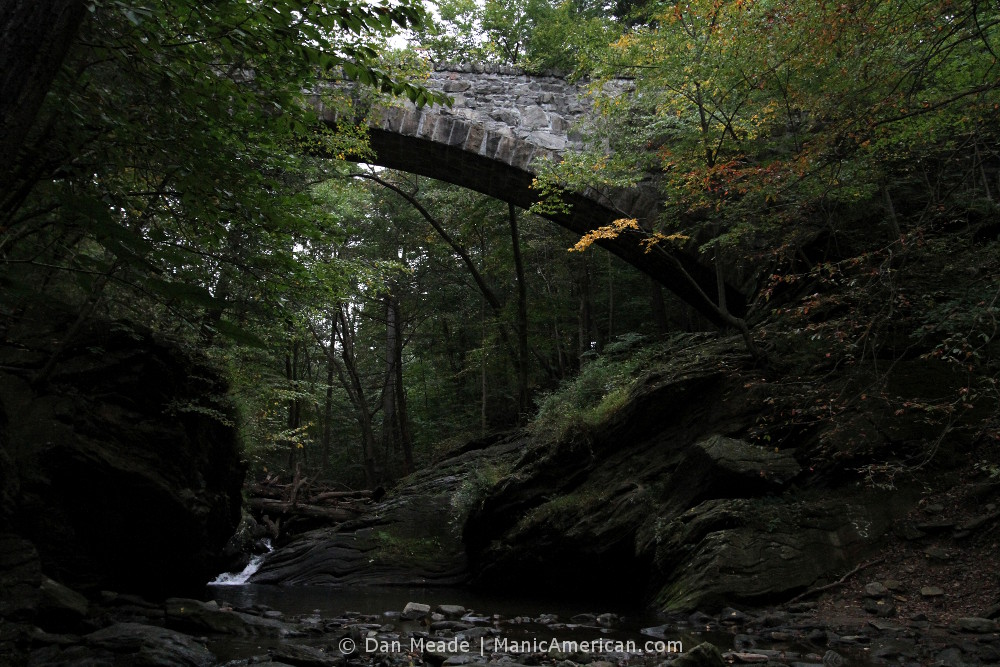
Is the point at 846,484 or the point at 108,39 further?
the point at 846,484

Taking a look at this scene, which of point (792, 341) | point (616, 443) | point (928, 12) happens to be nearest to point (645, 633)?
point (616, 443)

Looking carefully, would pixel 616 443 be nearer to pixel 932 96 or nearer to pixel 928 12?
pixel 932 96

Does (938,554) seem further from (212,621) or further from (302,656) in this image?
(212,621)

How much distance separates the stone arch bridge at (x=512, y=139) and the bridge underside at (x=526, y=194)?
0.07 feet

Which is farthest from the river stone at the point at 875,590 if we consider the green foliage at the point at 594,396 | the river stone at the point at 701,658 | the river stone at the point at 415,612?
the river stone at the point at 415,612

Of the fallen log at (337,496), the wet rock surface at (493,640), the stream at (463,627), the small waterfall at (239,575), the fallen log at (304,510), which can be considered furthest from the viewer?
the fallen log at (337,496)

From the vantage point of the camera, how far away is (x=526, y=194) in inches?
455

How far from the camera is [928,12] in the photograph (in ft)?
12.5

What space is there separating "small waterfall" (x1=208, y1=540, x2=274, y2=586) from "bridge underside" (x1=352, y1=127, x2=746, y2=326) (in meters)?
7.68

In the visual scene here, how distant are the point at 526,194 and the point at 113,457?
8135mm

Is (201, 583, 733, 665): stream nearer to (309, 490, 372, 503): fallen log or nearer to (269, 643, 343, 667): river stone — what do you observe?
(269, 643, 343, 667): river stone

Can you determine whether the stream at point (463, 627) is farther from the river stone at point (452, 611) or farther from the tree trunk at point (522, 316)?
the tree trunk at point (522, 316)

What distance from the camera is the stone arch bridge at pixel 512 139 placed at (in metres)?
10.4

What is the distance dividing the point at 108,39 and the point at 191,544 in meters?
6.12
